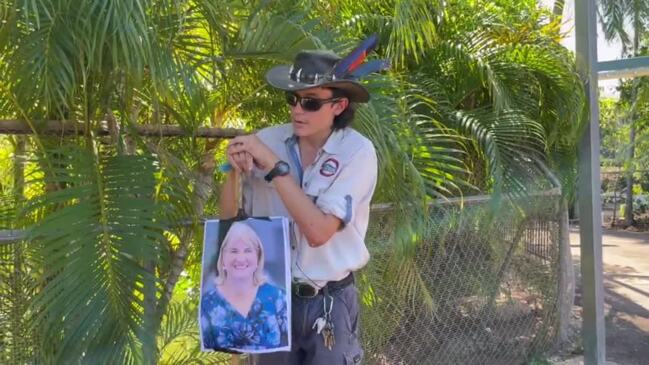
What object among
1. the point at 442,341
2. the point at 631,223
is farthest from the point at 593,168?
the point at 631,223

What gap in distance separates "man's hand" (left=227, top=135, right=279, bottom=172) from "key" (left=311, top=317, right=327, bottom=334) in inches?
19.0

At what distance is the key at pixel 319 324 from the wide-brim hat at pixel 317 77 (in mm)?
666

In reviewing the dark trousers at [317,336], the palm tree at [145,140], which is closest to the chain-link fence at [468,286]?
the palm tree at [145,140]

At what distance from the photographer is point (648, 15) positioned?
16.6ft

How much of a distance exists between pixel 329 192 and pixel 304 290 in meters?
0.32

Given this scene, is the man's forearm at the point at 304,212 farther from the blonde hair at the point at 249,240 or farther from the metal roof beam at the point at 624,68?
the metal roof beam at the point at 624,68

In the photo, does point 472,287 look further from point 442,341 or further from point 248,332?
point 248,332

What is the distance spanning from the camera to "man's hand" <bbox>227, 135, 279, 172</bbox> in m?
1.70

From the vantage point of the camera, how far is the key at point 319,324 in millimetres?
1854

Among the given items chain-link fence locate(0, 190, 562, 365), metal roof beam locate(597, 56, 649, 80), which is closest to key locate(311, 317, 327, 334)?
chain-link fence locate(0, 190, 562, 365)

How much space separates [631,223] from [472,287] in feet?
51.3

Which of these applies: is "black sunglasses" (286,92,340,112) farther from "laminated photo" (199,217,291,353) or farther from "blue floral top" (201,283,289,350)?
"blue floral top" (201,283,289,350)

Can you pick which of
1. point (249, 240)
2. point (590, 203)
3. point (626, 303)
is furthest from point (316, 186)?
point (626, 303)

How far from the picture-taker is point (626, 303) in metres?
7.01
